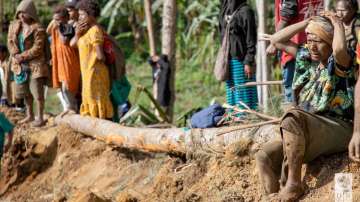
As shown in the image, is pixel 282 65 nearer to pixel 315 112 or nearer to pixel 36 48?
pixel 315 112

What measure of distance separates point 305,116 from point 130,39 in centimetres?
1668

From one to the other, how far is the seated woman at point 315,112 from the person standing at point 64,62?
472cm

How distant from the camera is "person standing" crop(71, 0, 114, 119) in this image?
9414 mm

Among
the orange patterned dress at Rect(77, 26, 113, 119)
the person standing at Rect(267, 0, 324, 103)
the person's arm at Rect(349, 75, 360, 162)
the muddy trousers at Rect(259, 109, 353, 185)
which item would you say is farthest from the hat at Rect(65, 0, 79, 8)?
the person's arm at Rect(349, 75, 360, 162)

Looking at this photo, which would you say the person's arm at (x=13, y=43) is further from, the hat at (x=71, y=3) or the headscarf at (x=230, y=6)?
the headscarf at (x=230, y=6)

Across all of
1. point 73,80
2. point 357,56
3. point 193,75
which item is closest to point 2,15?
point 193,75

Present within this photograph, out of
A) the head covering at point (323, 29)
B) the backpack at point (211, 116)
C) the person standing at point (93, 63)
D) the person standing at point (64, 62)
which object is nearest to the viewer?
the head covering at point (323, 29)

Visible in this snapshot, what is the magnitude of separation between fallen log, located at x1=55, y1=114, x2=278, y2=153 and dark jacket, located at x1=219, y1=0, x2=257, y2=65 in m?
1.09

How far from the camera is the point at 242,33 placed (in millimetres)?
8336

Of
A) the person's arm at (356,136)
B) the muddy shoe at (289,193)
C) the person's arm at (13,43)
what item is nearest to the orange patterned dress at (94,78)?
the person's arm at (13,43)

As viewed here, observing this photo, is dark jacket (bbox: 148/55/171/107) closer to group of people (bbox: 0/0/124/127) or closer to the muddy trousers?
group of people (bbox: 0/0/124/127)

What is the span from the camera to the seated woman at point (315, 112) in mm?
5547

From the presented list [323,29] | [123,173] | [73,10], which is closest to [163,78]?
[73,10]

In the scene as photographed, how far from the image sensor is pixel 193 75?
18641mm
